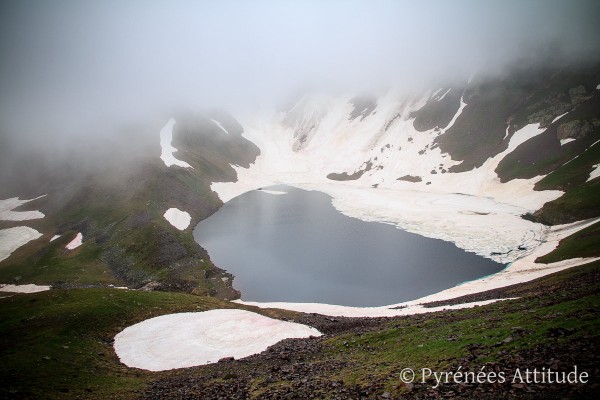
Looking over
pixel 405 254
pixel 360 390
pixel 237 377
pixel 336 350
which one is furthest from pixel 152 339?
pixel 405 254

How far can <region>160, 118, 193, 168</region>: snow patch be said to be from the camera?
12861 centimetres

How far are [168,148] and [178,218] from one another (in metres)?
64.9

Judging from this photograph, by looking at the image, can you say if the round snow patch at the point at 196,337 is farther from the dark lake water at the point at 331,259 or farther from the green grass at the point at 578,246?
the green grass at the point at 578,246

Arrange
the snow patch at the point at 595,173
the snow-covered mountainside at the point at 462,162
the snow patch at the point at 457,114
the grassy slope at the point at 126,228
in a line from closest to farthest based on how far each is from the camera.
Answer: the grassy slope at the point at 126,228 → the snow patch at the point at 595,173 → the snow-covered mountainside at the point at 462,162 → the snow patch at the point at 457,114

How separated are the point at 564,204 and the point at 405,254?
35.0 metres

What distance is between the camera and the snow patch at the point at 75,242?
7575 cm

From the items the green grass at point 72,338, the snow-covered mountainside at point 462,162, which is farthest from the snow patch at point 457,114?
the green grass at point 72,338

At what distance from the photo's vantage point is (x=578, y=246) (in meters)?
46.8

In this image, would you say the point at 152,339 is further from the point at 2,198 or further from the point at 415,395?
the point at 2,198

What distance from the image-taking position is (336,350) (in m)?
22.3

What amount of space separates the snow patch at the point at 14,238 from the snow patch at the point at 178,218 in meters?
32.3

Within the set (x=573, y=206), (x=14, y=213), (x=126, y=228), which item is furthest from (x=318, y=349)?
(x=14, y=213)

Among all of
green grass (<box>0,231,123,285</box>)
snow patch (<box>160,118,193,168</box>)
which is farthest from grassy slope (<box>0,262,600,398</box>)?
snow patch (<box>160,118,193,168</box>)

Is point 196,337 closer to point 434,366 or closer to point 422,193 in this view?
point 434,366
